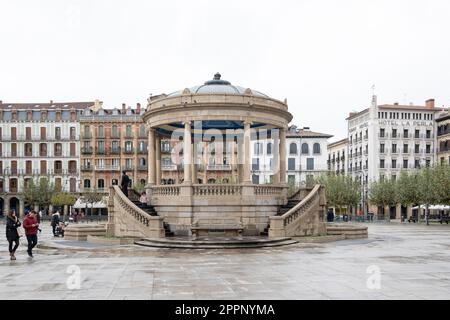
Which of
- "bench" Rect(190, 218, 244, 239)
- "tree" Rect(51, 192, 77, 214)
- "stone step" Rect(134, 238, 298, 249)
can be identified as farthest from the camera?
"tree" Rect(51, 192, 77, 214)

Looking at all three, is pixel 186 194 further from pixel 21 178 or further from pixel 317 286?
pixel 21 178

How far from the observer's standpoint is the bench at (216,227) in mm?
24969

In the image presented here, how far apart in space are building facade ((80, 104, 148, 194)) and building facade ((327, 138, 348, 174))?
4038 cm

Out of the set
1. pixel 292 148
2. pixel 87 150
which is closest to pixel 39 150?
pixel 87 150

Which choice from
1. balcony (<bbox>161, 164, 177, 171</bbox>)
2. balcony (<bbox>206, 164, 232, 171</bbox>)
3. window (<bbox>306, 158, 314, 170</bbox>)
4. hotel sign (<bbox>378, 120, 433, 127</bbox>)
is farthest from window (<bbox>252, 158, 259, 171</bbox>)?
hotel sign (<bbox>378, 120, 433, 127</bbox>)

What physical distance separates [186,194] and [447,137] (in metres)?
73.2

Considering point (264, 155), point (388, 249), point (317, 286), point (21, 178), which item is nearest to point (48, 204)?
point (21, 178)

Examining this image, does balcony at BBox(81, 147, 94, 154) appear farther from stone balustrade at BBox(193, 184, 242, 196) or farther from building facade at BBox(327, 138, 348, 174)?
stone balustrade at BBox(193, 184, 242, 196)

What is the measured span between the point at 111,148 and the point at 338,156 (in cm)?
4734

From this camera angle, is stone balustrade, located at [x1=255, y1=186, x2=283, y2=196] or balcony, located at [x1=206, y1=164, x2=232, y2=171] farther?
balcony, located at [x1=206, y1=164, x2=232, y2=171]

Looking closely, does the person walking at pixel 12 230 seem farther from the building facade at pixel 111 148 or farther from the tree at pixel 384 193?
the building facade at pixel 111 148

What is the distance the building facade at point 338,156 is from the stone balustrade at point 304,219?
8016 cm

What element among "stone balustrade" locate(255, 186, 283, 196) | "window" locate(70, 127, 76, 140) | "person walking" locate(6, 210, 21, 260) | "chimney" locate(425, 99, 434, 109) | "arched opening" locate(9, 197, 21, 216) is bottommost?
"arched opening" locate(9, 197, 21, 216)

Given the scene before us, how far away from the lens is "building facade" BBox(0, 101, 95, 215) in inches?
3620
